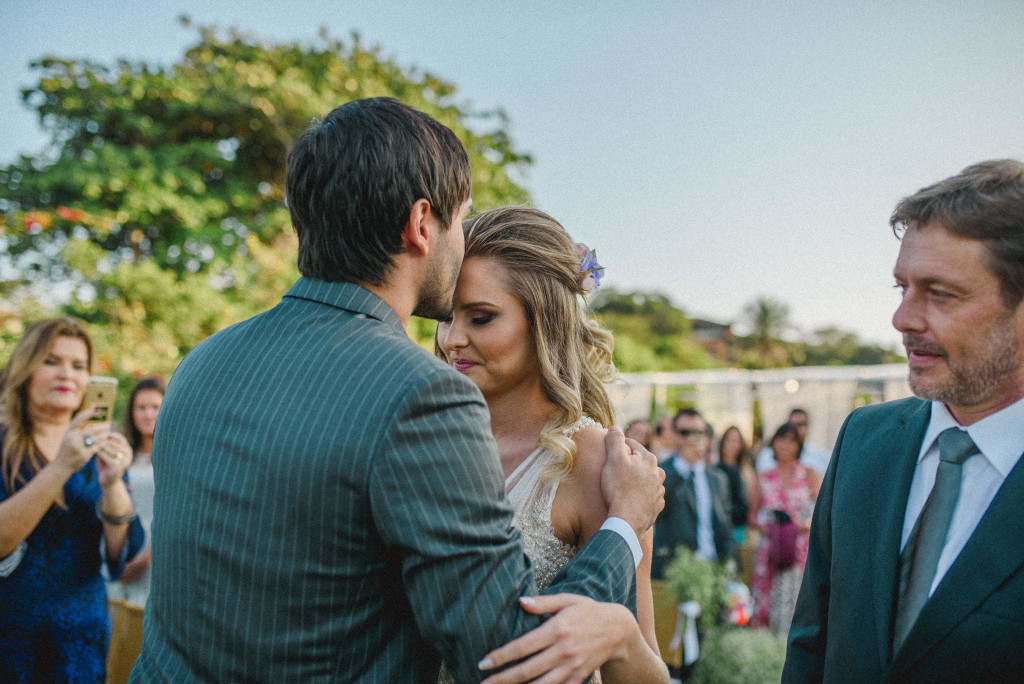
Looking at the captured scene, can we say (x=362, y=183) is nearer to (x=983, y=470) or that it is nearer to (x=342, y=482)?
(x=342, y=482)

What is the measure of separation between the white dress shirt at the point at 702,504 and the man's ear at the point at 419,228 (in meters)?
5.89

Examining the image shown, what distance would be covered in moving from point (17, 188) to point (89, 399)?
9709 millimetres

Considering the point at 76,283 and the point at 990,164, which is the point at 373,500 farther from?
the point at 76,283

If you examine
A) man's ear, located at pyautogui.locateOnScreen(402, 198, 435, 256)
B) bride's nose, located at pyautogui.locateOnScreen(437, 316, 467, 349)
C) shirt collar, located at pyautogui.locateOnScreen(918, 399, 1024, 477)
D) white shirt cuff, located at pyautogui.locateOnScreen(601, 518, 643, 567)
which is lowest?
white shirt cuff, located at pyautogui.locateOnScreen(601, 518, 643, 567)

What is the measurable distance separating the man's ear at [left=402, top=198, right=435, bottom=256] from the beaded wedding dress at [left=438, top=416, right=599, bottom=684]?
0.96 m

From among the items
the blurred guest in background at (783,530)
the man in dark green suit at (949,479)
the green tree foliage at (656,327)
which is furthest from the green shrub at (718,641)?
the green tree foliage at (656,327)

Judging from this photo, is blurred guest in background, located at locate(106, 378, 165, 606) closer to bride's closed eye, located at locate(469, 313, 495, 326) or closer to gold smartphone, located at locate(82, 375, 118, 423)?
gold smartphone, located at locate(82, 375, 118, 423)

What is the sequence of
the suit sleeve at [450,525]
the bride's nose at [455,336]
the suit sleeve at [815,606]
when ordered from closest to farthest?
1. the suit sleeve at [450,525]
2. the suit sleeve at [815,606]
3. the bride's nose at [455,336]

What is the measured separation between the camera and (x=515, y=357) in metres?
2.36

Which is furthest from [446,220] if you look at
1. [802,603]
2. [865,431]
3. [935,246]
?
[802,603]

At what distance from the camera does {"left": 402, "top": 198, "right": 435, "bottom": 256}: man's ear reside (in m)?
1.56

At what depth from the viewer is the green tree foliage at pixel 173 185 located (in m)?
10.5

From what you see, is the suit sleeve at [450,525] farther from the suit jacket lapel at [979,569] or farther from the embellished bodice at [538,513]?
the suit jacket lapel at [979,569]

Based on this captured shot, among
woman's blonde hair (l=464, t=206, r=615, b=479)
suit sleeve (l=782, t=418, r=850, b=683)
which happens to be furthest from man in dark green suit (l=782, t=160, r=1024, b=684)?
woman's blonde hair (l=464, t=206, r=615, b=479)
